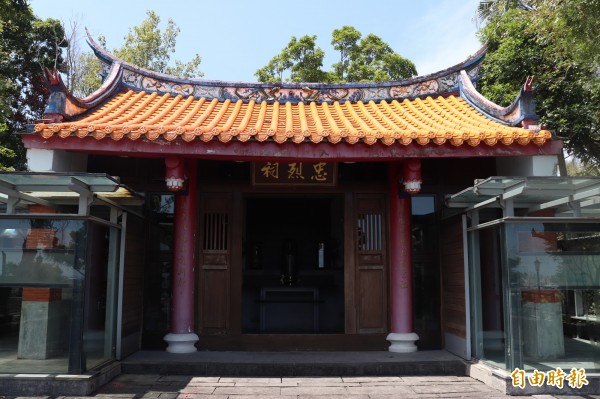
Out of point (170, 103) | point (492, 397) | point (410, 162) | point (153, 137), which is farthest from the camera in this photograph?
point (170, 103)

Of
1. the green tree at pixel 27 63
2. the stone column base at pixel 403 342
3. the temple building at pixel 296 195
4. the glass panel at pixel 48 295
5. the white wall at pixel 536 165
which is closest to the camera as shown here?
the glass panel at pixel 48 295

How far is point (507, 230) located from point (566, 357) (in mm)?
1361

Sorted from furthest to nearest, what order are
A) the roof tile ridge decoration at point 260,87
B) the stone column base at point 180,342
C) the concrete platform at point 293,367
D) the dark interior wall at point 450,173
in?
1. the roof tile ridge decoration at point 260,87
2. the dark interior wall at point 450,173
3. the stone column base at point 180,342
4. the concrete platform at point 293,367

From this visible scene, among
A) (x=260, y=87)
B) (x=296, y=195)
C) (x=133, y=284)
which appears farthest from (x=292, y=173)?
(x=133, y=284)

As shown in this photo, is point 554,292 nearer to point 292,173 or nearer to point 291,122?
point 292,173

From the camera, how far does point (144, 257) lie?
6.84 m

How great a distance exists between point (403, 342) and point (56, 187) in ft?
14.3

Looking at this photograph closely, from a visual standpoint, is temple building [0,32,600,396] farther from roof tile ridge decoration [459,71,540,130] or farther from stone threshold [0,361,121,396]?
stone threshold [0,361,121,396]

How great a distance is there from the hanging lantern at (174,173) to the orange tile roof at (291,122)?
42 cm

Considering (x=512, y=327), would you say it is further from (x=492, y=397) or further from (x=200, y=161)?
(x=200, y=161)

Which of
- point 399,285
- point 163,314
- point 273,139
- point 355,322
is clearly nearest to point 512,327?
point 399,285

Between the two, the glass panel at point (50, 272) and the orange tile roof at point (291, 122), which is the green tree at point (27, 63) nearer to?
the orange tile roof at point (291, 122)

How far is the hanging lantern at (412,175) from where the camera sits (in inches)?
245

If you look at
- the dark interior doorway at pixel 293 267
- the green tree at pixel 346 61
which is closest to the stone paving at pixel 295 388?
the dark interior doorway at pixel 293 267
